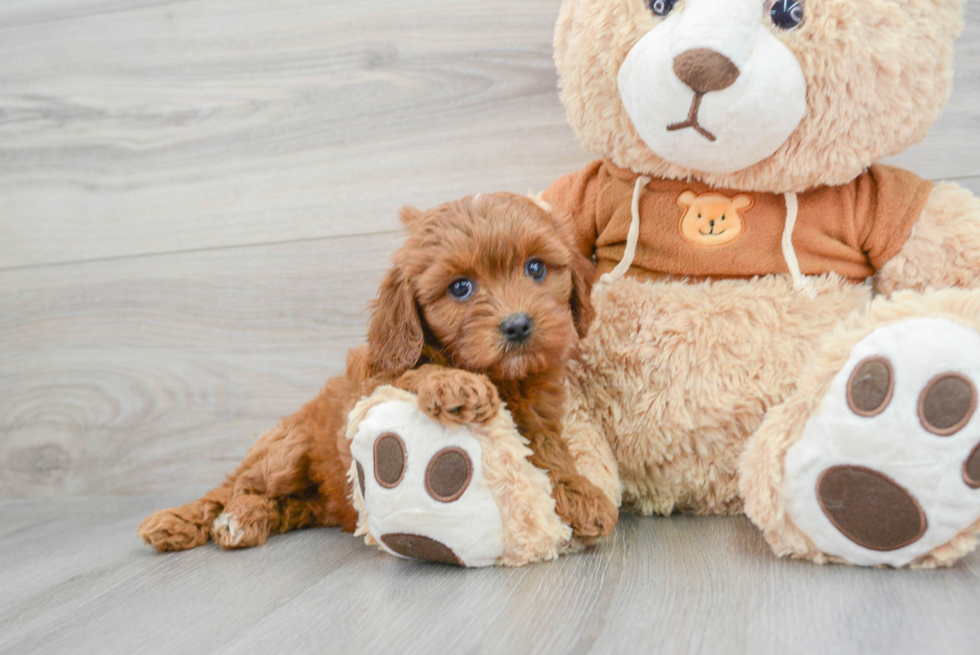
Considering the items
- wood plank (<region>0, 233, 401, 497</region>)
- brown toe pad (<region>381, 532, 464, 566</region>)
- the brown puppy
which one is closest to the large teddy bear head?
the brown puppy

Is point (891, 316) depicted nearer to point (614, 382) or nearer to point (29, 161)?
point (614, 382)

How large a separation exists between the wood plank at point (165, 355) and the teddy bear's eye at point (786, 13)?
0.97m

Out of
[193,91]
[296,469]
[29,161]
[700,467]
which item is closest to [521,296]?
[700,467]

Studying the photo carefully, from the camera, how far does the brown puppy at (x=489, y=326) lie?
42.3 inches

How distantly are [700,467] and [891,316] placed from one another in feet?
1.28

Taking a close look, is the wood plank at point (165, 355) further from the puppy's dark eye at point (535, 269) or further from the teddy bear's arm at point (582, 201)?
the puppy's dark eye at point (535, 269)

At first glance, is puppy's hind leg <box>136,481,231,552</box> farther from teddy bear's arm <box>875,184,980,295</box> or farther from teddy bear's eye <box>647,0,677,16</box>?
teddy bear's arm <box>875,184,980,295</box>

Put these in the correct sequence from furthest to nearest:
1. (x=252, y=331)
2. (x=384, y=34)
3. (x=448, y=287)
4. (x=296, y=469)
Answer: (x=252, y=331), (x=384, y=34), (x=296, y=469), (x=448, y=287)

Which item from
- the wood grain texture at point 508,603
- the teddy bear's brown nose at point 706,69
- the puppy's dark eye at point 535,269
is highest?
the teddy bear's brown nose at point 706,69

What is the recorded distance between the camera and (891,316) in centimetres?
102

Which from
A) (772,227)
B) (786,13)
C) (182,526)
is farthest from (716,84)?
(182,526)

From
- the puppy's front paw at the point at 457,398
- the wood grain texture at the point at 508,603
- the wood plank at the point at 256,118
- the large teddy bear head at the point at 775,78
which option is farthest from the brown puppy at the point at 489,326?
the wood plank at the point at 256,118

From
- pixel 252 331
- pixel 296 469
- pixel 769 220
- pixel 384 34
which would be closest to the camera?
pixel 769 220

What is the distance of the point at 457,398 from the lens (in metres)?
1.02
